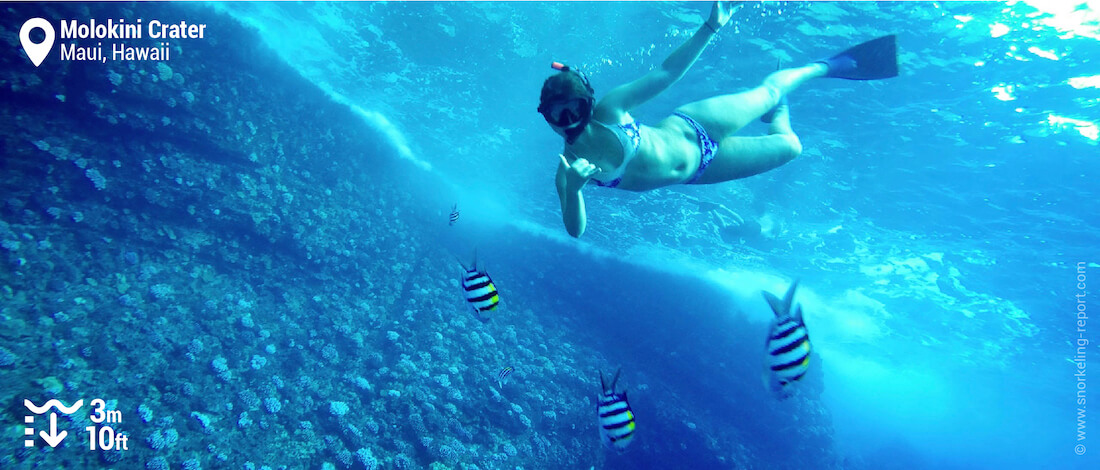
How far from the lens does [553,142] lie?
68.7 feet

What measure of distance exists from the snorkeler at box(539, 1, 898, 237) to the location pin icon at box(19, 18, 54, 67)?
51.1 ft

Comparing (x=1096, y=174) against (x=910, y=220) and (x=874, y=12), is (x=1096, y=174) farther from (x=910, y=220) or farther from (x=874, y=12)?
(x=874, y=12)

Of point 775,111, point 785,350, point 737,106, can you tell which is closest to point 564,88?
point 785,350

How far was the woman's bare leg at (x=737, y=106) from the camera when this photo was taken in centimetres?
466

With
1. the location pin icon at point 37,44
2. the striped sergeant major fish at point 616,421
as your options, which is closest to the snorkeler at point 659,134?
the striped sergeant major fish at point 616,421

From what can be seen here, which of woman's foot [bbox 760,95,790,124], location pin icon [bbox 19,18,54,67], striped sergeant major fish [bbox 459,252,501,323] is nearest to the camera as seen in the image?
striped sergeant major fish [bbox 459,252,501,323]

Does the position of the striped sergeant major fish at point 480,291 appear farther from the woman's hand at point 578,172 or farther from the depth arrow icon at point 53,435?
the depth arrow icon at point 53,435

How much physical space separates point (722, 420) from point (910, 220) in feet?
38.3

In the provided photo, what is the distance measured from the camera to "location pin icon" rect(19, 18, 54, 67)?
1100 cm

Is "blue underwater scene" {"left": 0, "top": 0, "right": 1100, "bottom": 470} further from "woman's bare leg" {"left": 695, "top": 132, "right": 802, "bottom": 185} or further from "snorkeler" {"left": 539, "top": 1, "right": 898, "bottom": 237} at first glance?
"woman's bare leg" {"left": 695, "top": 132, "right": 802, "bottom": 185}

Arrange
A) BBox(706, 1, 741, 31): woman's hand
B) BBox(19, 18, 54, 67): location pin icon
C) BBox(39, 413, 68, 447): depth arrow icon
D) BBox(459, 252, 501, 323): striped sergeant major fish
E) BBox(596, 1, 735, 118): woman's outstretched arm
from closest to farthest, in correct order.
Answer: BBox(596, 1, 735, 118): woman's outstretched arm < BBox(706, 1, 741, 31): woman's hand < BBox(459, 252, 501, 323): striped sergeant major fish < BBox(39, 413, 68, 447): depth arrow icon < BBox(19, 18, 54, 67): location pin icon

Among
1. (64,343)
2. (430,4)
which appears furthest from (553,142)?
(64,343)

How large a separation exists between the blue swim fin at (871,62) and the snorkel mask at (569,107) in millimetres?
4831

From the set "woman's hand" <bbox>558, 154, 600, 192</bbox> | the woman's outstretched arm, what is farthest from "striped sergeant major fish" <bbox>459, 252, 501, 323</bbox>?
the woman's outstretched arm
